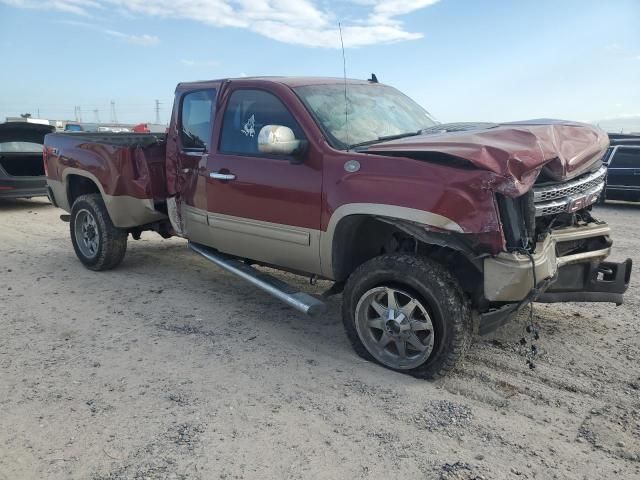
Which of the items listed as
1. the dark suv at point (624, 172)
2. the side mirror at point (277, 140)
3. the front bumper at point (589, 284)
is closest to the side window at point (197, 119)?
the side mirror at point (277, 140)

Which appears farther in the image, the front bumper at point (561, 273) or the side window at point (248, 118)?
the side window at point (248, 118)

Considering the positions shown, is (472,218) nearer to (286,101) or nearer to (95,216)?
(286,101)

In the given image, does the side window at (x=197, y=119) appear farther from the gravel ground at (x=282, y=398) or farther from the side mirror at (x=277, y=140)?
the gravel ground at (x=282, y=398)

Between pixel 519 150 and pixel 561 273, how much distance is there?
1.21m

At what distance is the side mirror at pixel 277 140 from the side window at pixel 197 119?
3.97ft

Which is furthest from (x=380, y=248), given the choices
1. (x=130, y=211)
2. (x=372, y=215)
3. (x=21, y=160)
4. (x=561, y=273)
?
(x=21, y=160)

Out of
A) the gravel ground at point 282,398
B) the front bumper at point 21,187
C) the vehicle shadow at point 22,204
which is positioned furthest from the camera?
the vehicle shadow at point 22,204

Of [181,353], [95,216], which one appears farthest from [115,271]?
[181,353]

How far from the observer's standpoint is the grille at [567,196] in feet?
11.1

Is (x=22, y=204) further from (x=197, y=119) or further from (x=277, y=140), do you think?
(x=277, y=140)

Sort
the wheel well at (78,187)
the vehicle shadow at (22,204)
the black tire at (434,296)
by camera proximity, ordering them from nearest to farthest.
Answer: the black tire at (434,296) < the wheel well at (78,187) < the vehicle shadow at (22,204)

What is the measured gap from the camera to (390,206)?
11.3 ft

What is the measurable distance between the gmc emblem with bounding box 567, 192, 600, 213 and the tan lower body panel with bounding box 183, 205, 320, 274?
5.56ft

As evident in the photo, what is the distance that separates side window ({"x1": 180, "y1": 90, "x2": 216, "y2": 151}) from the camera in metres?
4.87
